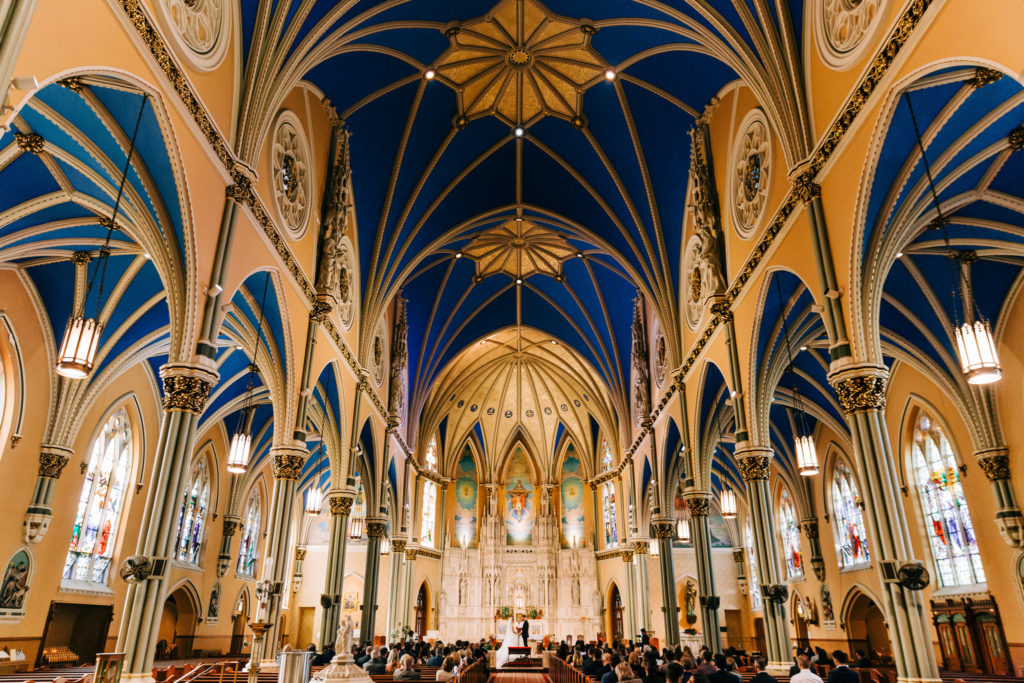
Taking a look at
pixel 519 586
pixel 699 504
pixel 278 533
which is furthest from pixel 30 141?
pixel 519 586

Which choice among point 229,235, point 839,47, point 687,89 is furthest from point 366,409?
point 839,47

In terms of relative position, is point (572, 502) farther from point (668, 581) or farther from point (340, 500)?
point (340, 500)

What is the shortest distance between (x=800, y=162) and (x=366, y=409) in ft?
46.0

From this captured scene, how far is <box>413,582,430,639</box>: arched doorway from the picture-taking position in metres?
32.5

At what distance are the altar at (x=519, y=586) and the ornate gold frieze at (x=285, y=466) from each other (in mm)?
22645

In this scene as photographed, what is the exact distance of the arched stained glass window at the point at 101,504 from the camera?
18.1 m

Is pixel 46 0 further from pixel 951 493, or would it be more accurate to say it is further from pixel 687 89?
pixel 951 493

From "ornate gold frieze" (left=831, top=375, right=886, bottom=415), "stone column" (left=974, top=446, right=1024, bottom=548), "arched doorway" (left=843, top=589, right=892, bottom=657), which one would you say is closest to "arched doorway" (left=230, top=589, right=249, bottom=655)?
"arched doorway" (left=843, top=589, right=892, bottom=657)

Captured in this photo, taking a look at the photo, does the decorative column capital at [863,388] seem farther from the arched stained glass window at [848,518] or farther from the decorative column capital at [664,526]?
the arched stained glass window at [848,518]

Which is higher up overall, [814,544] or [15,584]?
[814,544]

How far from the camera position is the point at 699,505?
1755 cm

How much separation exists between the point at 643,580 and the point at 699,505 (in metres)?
12.2

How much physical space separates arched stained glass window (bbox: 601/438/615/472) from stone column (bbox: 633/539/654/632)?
641 centimetres

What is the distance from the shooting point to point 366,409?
19922 millimetres
